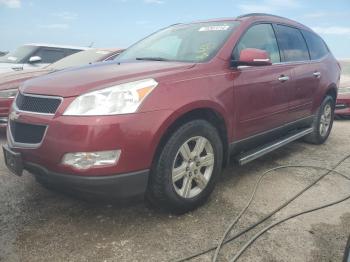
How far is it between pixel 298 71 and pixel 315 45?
104cm

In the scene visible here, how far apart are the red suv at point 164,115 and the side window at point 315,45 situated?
97cm

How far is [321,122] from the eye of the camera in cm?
503

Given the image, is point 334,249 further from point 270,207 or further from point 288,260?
point 270,207

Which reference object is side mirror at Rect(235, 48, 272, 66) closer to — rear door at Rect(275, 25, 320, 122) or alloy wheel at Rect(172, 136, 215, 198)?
alloy wheel at Rect(172, 136, 215, 198)

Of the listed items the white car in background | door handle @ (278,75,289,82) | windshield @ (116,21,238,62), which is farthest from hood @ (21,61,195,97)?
the white car in background

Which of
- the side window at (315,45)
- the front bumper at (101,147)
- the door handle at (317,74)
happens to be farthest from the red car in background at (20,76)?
the door handle at (317,74)

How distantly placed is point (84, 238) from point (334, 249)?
1.72 m

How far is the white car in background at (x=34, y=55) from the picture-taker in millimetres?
7871

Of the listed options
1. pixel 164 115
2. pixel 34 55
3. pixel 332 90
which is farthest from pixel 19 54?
pixel 164 115

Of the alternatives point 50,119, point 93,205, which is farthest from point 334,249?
point 50,119

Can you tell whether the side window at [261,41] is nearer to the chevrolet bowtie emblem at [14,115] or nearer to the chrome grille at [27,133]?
the chrome grille at [27,133]

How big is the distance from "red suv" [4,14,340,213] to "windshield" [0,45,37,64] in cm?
521

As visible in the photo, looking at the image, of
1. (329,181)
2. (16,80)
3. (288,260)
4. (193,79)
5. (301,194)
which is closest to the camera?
(288,260)

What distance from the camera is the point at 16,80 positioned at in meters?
5.05
